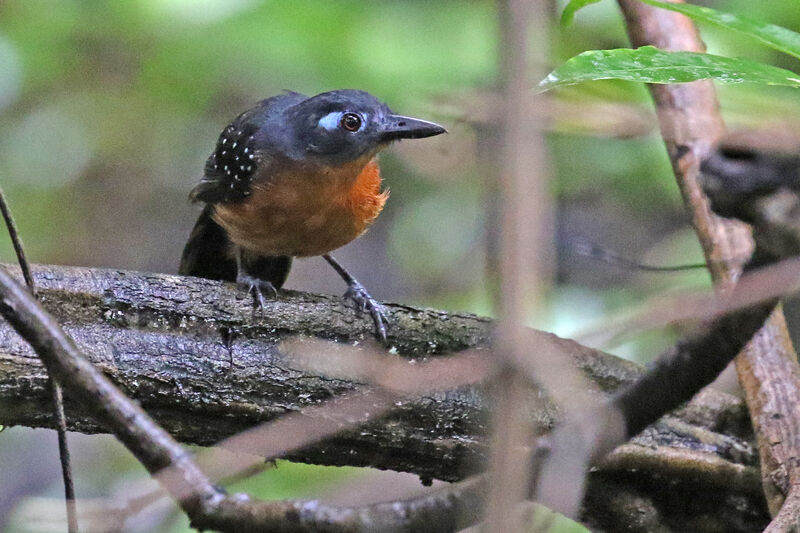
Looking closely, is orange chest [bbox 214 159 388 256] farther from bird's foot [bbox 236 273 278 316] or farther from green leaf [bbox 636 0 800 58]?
green leaf [bbox 636 0 800 58]

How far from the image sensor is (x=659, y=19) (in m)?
3.77

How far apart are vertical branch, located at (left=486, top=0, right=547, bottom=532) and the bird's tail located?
337cm

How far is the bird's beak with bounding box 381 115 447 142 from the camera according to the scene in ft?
11.5

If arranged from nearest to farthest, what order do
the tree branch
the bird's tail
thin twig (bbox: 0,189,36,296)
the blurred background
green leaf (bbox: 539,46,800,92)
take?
green leaf (bbox: 539,46,800,92)
thin twig (bbox: 0,189,36,296)
the tree branch
the bird's tail
the blurred background

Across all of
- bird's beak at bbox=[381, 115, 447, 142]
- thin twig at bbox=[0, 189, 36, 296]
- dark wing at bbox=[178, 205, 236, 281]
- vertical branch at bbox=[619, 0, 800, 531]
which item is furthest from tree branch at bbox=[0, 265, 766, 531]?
dark wing at bbox=[178, 205, 236, 281]

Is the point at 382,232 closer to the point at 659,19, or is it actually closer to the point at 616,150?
the point at 616,150

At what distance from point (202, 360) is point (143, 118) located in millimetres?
4008

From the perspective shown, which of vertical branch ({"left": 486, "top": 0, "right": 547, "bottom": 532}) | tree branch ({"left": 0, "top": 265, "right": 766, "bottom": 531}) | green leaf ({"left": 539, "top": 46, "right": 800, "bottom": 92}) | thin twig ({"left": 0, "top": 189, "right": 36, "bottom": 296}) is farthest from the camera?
tree branch ({"left": 0, "top": 265, "right": 766, "bottom": 531})

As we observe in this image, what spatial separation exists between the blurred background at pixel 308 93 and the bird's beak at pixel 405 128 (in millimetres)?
106

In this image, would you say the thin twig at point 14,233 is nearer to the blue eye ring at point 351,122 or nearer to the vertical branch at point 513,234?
the vertical branch at point 513,234

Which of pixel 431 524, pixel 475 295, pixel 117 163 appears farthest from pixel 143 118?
pixel 431 524

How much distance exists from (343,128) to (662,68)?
6.76ft

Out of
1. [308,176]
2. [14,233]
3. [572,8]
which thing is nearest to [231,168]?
[308,176]

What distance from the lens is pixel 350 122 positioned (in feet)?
12.2
